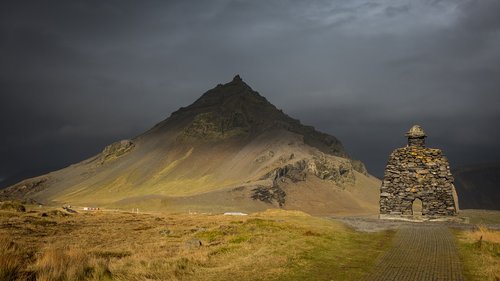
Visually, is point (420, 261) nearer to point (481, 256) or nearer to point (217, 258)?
point (481, 256)

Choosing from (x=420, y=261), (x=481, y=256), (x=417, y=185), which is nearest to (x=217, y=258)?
(x=420, y=261)

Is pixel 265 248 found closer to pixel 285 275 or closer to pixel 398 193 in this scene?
pixel 285 275

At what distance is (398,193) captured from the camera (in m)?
47.8

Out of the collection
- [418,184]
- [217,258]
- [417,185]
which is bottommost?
[217,258]

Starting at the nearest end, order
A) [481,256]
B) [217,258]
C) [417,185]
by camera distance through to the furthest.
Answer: [217,258], [481,256], [417,185]

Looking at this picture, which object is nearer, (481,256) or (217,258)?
(217,258)

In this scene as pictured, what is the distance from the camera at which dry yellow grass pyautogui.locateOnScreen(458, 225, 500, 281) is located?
53.6 ft

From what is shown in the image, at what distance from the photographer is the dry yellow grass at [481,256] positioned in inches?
643

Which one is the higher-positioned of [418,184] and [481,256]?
[418,184]

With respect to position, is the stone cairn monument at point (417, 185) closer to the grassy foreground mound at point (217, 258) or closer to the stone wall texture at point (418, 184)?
the stone wall texture at point (418, 184)

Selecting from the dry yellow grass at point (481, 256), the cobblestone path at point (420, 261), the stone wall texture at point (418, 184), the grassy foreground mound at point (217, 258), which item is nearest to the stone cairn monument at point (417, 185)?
the stone wall texture at point (418, 184)

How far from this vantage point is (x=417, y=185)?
156 ft

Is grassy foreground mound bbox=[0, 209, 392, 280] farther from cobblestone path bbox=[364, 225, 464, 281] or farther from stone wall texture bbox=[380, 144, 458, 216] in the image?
stone wall texture bbox=[380, 144, 458, 216]

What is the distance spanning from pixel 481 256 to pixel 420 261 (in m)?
3.56
